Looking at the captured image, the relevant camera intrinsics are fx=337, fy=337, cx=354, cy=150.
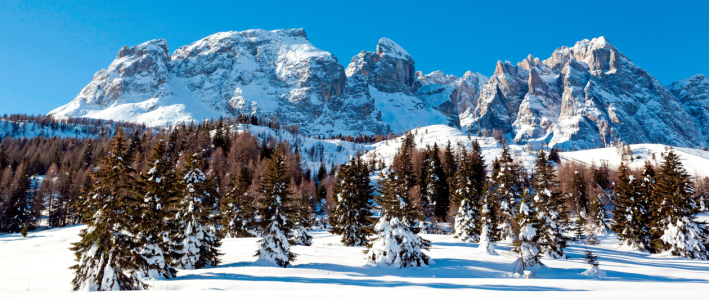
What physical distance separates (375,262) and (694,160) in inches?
7893

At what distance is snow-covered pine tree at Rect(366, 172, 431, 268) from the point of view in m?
21.2

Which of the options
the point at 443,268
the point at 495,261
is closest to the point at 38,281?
the point at 443,268

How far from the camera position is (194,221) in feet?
69.9

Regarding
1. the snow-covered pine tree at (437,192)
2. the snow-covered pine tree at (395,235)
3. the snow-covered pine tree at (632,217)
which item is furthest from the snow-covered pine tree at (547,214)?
the snow-covered pine tree at (437,192)

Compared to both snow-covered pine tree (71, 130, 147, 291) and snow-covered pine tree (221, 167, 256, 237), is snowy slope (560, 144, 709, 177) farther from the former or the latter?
snow-covered pine tree (71, 130, 147, 291)

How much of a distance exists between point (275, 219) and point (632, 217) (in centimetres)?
4061

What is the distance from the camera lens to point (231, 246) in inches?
1195

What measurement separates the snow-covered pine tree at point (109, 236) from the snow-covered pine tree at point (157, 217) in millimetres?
994

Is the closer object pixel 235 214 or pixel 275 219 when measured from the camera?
pixel 275 219

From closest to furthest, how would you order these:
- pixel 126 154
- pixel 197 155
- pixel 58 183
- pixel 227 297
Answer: pixel 227 297, pixel 126 154, pixel 197 155, pixel 58 183

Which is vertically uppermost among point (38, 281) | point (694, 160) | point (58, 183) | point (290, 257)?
point (694, 160)

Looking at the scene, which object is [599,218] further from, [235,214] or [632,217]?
[235,214]

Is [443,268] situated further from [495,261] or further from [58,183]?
[58,183]

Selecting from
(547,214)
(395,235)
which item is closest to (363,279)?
(395,235)
